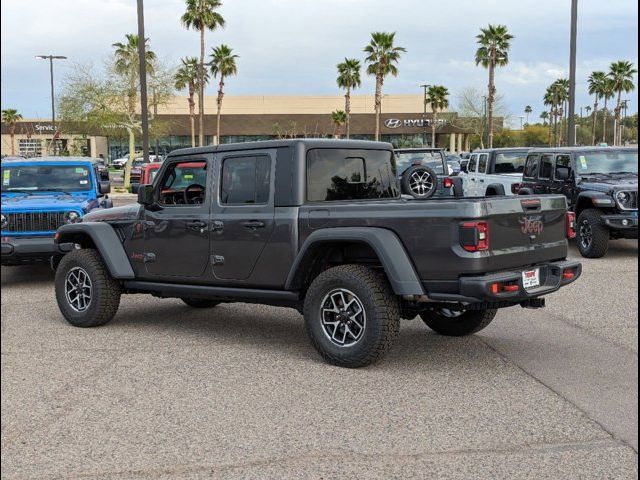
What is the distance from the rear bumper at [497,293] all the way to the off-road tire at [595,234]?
728 cm

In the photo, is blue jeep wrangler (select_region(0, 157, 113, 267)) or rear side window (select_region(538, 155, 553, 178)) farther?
rear side window (select_region(538, 155, 553, 178))

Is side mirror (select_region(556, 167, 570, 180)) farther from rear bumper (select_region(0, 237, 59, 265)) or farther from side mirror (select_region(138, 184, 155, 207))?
rear bumper (select_region(0, 237, 59, 265))

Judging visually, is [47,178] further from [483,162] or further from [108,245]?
[483,162]

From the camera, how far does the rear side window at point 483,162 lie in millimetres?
18938

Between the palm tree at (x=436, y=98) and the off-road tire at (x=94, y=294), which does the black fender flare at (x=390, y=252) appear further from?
the palm tree at (x=436, y=98)

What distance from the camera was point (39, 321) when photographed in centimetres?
817

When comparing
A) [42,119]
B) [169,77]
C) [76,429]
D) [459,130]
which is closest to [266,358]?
[76,429]

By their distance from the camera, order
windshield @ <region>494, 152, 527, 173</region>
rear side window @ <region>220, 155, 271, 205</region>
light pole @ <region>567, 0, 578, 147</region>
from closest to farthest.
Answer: rear side window @ <region>220, 155, 271, 205</region> → windshield @ <region>494, 152, 527, 173</region> → light pole @ <region>567, 0, 578, 147</region>

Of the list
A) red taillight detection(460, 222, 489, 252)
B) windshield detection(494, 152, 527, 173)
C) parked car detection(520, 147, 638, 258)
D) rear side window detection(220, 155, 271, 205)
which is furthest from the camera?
windshield detection(494, 152, 527, 173)

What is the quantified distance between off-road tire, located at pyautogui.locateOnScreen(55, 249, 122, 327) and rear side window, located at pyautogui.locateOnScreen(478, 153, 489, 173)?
12.8 meters

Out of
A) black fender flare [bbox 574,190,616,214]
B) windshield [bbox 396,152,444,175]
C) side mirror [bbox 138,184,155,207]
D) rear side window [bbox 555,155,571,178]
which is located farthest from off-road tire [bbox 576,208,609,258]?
side mirror [bbox 138,184,155,207]

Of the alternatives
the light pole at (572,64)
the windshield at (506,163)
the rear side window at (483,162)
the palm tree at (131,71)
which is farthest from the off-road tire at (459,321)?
the palm tree at (131,71)

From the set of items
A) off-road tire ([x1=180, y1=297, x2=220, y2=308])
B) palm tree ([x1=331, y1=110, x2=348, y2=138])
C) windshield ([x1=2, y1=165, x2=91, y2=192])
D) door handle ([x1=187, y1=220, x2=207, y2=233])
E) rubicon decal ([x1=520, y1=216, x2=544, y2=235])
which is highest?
palm tree ([x1=331, y1=110, x2=348, y2=138])

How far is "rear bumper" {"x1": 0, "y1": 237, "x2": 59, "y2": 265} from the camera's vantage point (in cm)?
1009
